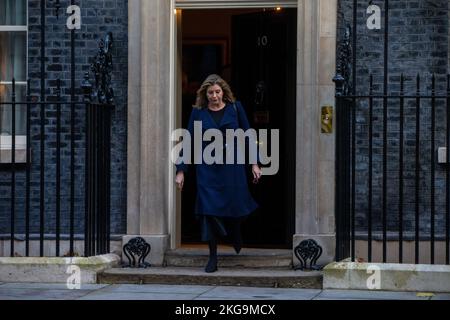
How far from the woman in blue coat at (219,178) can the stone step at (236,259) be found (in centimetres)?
20

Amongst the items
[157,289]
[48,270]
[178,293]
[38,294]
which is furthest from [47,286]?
[178,293]

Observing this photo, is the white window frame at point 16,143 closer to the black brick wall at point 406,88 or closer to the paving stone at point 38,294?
the paving stone at point 38,294

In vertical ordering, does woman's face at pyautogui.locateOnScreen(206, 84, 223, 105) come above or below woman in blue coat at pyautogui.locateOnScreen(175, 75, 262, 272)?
above

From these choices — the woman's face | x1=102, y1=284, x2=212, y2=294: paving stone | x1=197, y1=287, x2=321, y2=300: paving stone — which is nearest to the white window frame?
x1=102, y1=284, x2=212, y2=294: paving stone

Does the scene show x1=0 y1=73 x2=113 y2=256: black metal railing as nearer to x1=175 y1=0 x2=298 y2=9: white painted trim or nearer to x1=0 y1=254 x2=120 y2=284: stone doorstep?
x1=0 y1=254 x2=120 y2=284: stone doorstep

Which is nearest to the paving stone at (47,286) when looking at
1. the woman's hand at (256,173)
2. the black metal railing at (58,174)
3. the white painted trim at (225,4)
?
the black metal railing at (58,174)

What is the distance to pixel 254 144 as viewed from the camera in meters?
11.0

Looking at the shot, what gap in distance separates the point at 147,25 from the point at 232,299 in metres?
3.18

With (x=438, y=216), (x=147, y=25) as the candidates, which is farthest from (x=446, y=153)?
(x=147, y=25)

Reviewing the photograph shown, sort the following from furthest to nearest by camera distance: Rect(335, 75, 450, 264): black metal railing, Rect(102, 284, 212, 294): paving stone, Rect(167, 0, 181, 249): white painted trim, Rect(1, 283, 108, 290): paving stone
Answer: Rect(167, 0, 181, 249): white painted trim < Rect(335, 75, 450, 264): black metal railing < Rect(1, 283, 108, 290): paving stone < Rect(102, 284, 212, 294): paving stone

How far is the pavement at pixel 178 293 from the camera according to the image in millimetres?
9695

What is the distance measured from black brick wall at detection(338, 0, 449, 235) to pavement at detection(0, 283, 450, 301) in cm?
132

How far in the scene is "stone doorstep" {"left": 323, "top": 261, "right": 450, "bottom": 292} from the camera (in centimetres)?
1002

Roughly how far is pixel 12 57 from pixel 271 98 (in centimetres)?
272
